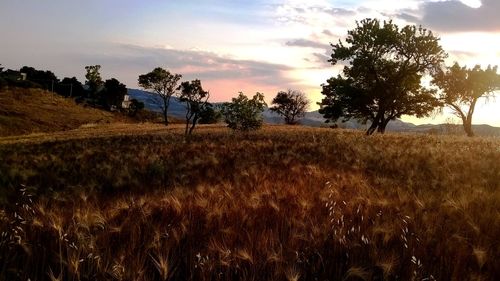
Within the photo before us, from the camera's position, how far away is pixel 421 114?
4034cm

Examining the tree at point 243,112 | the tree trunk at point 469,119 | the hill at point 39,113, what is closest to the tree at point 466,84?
the tree trunk at point 469,119

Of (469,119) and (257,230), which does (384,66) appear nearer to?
(469,119)

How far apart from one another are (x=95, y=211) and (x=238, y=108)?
118 ft

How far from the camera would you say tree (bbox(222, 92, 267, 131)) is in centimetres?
3975

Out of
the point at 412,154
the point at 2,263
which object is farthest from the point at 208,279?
the point at 412,154

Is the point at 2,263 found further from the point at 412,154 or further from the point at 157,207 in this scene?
the point at 412,154

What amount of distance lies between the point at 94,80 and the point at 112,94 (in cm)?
1169

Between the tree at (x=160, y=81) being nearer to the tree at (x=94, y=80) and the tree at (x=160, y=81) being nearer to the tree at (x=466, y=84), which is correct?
the tree at (x=94, y=80)

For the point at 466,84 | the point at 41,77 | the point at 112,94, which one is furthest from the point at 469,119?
the point at 41,77

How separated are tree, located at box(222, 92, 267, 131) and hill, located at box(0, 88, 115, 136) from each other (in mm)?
32284

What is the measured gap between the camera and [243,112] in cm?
3966

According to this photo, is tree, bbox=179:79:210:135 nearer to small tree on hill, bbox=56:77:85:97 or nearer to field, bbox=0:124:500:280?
field, bbox=0:124:500:280

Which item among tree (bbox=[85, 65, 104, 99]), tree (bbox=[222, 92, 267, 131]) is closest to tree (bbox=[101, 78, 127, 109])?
tree (bbox=[85, 65, 104, 99])

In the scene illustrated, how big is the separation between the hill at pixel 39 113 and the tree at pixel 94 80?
48.8 ft
